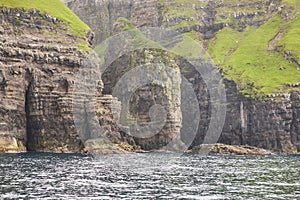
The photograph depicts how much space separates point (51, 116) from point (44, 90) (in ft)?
34.2

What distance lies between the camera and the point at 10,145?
151 meters

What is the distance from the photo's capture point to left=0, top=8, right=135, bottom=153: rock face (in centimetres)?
16000

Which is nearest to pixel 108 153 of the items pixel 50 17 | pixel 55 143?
pixel 55 143

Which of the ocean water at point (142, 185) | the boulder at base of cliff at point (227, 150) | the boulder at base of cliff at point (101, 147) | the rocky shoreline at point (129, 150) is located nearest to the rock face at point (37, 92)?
the boulder at base of cliff at point (101, 147)

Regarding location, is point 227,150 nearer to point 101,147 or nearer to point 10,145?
point 101,147

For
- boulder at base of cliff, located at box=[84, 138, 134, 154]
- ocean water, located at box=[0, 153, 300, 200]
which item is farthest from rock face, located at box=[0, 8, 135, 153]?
ocean water, located at box=[0, 153, 300, 200]

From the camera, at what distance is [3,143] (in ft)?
489

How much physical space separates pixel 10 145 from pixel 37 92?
25248mm

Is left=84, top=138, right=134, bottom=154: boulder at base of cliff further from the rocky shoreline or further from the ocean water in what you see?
the ocean water

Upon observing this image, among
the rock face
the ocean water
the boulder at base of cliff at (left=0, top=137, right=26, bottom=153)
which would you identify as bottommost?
the ocean water

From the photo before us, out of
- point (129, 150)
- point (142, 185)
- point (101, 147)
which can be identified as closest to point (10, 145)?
point (101, 147)

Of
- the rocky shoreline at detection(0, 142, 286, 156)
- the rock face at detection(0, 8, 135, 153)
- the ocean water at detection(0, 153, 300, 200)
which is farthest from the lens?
the rock face at detection(0, 8, 135, 153)

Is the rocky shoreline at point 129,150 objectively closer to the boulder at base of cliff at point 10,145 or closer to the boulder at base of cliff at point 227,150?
the boulder at base of cliff at point 227,150

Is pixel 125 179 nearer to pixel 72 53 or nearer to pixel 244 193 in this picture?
pixel 244 193
